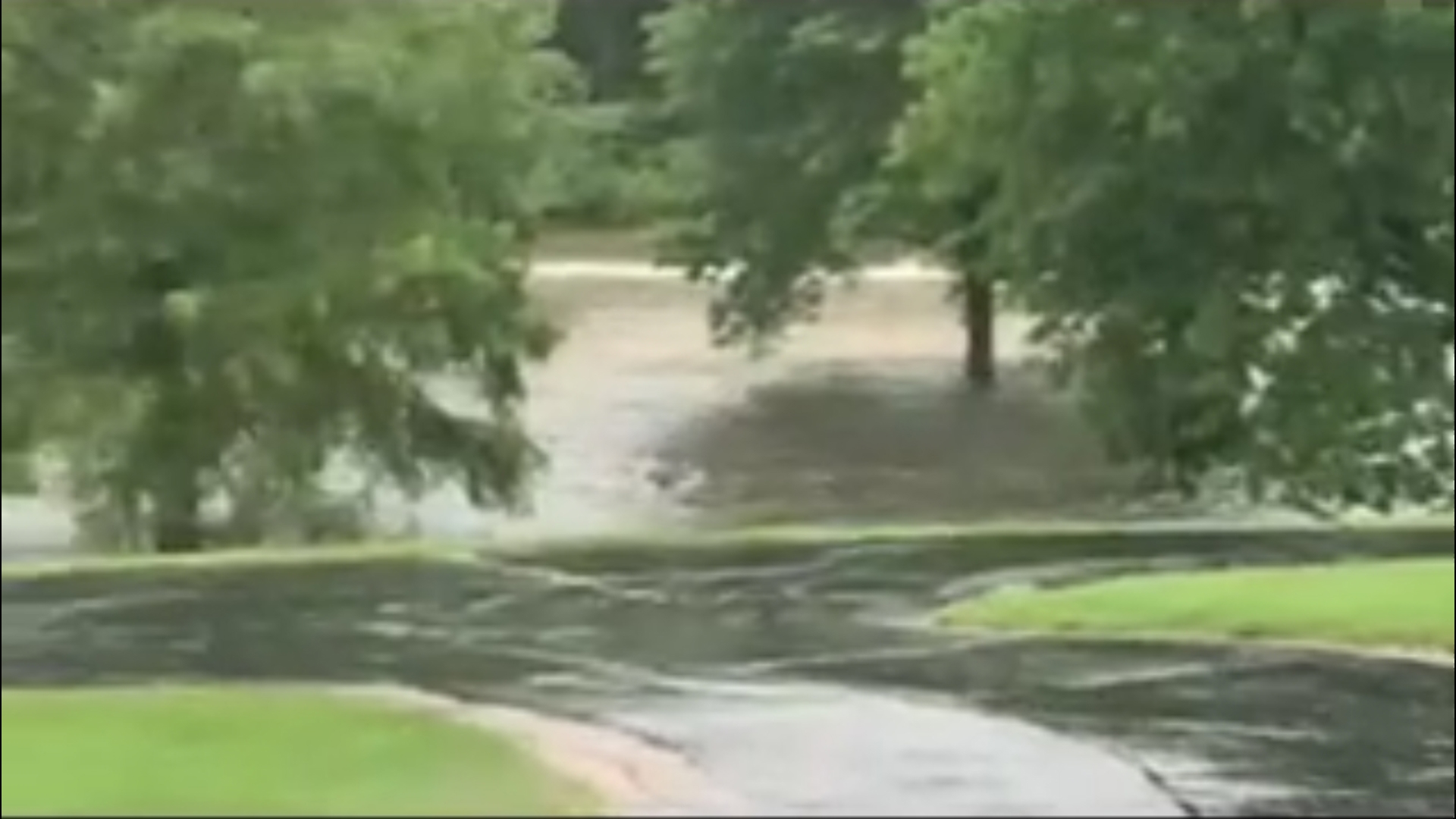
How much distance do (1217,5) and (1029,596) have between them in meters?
8.24

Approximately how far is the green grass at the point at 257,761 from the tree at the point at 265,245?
3.13 metres

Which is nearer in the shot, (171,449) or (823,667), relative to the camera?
(823,667)

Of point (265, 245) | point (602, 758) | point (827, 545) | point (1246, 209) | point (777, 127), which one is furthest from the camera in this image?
point (777, 127)

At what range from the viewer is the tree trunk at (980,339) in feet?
99.2

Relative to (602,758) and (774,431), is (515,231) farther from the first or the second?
(602,758)

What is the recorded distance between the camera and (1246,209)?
21.0 m

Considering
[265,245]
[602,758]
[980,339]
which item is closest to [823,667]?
[602,758]

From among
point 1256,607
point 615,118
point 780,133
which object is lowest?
point 1256,607

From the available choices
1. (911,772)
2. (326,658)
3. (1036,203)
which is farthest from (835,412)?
(911,772)

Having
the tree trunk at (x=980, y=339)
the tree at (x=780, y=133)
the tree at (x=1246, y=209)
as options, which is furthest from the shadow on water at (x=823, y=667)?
the tree trunk at (x=980, y=339)

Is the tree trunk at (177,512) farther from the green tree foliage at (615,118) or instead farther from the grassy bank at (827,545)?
the green tree foliage at (615,118)

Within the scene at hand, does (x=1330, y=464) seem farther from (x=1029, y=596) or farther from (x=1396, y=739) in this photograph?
(x=1396, y=739)

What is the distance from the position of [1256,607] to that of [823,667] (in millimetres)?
1571

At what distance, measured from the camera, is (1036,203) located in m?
21.0
